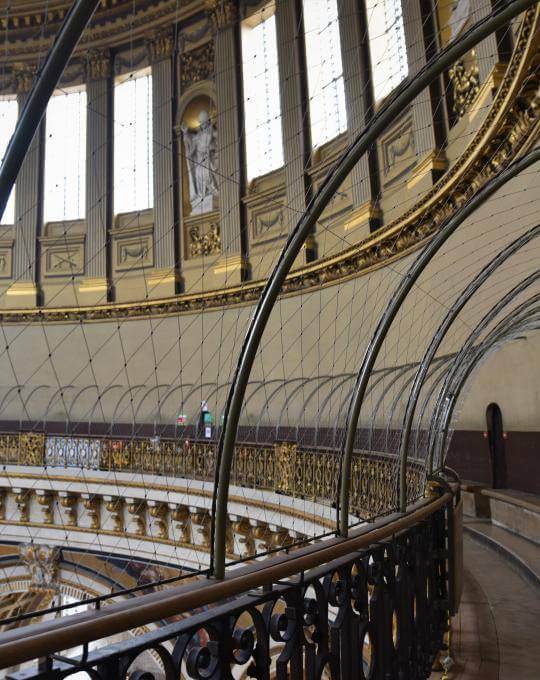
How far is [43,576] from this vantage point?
39.3ft

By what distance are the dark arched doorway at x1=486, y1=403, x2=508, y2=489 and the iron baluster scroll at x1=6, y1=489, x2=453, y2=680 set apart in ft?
20.0

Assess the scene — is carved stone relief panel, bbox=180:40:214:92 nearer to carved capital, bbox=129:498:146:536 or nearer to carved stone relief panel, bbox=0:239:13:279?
carved stone relief panel, bbox=0:239:13:279

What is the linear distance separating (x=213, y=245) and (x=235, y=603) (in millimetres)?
14614

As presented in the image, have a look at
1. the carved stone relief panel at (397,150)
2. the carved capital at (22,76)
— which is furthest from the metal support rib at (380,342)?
the carved capital at (22,76)

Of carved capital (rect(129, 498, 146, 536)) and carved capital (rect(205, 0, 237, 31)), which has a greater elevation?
carved capital (rect(205, 0, 237, 31))

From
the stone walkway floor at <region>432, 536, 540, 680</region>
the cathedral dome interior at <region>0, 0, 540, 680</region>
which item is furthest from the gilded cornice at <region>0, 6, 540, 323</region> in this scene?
the stone walkway floor at <region>432, 536, 540, 680</region>

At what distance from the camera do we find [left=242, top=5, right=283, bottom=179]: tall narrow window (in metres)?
14.5

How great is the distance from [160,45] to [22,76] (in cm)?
396

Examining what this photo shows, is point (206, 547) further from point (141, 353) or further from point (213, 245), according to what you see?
point (213, 245)

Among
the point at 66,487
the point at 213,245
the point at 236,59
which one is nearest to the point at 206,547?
the point at 66,487

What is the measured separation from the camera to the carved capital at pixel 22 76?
17.3 m

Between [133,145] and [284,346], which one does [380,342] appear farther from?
[133,145]

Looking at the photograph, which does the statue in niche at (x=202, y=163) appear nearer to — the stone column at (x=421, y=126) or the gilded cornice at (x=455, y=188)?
the gilded cornice at (x=455, y=188)

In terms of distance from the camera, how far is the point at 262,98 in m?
14.9
